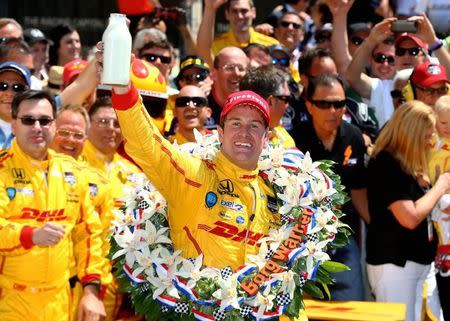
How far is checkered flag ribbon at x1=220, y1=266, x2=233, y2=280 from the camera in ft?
19.9

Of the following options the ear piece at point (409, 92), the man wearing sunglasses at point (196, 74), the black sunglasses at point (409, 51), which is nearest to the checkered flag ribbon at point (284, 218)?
the man wearing sunglasses at point (196, 74)

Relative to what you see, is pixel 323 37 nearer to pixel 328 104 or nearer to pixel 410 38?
pixel 410 38

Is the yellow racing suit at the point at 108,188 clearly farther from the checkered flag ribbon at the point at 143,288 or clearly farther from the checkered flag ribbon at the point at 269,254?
the checkered flag ribbon at the point at 269,254

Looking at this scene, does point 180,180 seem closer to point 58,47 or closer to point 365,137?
point 365,137

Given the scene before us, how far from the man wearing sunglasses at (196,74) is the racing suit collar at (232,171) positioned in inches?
129

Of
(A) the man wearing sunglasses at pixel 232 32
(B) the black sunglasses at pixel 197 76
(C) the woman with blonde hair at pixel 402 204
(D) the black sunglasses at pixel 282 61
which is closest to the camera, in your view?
(C) the woman with blonde hair at pixel 402 204

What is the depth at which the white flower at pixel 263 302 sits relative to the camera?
606cm

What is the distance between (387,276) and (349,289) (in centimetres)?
37

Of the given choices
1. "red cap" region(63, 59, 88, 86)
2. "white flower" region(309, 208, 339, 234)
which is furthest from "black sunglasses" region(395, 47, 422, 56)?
"white flower" region(309, 208, 339, 234)

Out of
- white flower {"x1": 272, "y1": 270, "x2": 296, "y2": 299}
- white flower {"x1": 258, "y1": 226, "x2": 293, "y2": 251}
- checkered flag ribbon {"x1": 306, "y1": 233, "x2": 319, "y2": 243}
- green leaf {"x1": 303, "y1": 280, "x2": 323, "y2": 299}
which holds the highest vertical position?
white flower {"x1": 258, "y1": 226, "x2": 293, "y2": 251}

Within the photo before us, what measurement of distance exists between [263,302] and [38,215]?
1.86m

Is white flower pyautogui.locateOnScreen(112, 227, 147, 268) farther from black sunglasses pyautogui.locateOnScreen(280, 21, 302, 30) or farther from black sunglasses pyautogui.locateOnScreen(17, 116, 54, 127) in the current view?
black sunglasses pyautogui.locateOnScreen(280, 21, 302, 30)

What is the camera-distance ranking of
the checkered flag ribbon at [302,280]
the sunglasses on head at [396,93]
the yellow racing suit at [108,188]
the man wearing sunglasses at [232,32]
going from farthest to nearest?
1. the man wearing sunglasses at [232,32]
2. the sunglasses on head at [396,93]
3. the yellow racing suit at [108,188]
4. the checkered flag ribbon at [302,280]

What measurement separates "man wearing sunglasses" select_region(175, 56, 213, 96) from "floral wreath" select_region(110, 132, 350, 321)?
110 inches
